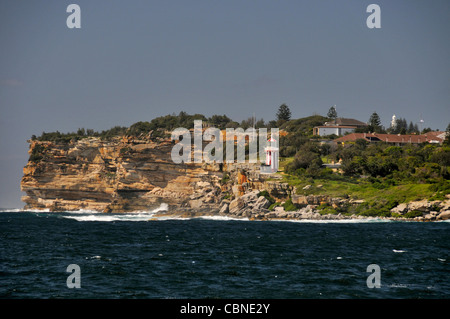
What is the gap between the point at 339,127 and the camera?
113812 millimetres

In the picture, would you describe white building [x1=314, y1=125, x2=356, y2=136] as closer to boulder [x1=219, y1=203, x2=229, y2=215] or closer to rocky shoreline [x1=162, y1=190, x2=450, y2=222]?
rocky shoreline [x1=162, y1=190, x2=450, y2=222]

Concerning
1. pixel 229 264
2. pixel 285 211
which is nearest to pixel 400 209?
pixel 285 211

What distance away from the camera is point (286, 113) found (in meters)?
141

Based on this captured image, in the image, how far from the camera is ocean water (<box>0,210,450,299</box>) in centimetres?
2248

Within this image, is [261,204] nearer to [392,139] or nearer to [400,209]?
[400,209]

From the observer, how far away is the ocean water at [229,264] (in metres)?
22.5

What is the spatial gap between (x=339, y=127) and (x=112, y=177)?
49.5 meters

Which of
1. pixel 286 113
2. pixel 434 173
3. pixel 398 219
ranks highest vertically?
pixel 286 113

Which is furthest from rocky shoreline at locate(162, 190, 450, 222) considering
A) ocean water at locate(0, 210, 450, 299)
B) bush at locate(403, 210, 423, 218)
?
ocean water at locate(0, 210, 450, 299)

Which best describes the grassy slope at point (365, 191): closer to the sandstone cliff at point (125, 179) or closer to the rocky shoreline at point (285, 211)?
the rocky shoreline at point (285, 211)

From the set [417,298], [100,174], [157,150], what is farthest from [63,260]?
[100,174]

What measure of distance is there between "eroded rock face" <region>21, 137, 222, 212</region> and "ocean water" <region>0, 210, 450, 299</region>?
4048cm
